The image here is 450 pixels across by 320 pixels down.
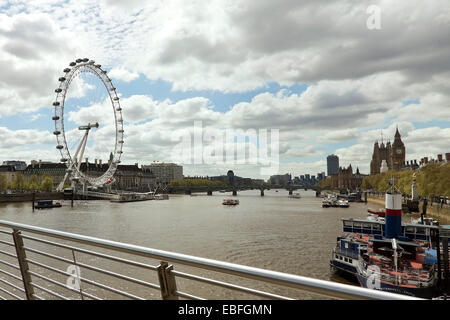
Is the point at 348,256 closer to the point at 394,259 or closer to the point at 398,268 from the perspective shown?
the point at 394,259

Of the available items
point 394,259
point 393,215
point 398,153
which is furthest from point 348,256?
point 398,153

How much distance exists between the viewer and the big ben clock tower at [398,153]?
12044 centimetres

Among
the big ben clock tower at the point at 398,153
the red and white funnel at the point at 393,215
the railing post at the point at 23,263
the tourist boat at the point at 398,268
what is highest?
the big ben clock tower at the point at 398,153

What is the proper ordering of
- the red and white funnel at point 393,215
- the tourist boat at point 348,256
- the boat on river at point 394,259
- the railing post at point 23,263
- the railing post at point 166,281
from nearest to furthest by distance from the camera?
the railing post at point 166,281 < the railing post at point 23,263 < the boat on river at point 394,259 < the tourist boat at point 348,256 < the red and white funnel at point 393,215

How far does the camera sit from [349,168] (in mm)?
152250

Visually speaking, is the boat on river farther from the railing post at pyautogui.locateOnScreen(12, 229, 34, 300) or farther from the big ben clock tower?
the big ben clock tower

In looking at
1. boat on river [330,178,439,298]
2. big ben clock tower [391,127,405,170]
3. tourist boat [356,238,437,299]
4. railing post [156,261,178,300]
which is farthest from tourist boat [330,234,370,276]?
big ben clock tower [391,127,405,170]

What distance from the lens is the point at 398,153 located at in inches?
4815

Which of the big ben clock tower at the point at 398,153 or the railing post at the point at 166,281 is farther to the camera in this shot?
the big ben clock tower at the point at 398,153

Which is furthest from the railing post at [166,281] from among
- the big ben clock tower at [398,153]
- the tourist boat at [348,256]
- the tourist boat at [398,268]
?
the big ben clock tower at [398,153]

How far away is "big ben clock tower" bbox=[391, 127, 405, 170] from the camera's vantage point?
120438 mm

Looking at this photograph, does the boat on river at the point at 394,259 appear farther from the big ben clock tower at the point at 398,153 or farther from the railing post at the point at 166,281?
the big ben clock tower at the point at 398,153
